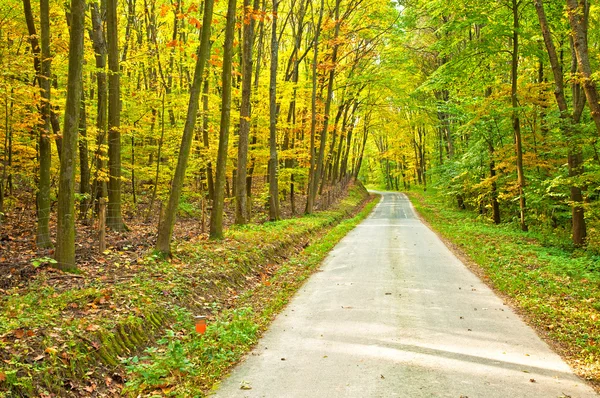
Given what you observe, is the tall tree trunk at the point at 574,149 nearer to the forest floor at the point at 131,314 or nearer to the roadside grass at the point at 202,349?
the forest floor at the point at 131,314

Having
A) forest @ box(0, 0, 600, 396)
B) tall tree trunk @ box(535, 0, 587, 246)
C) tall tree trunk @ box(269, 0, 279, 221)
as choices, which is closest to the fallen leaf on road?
forest @ box(0, 0, 600, 396)

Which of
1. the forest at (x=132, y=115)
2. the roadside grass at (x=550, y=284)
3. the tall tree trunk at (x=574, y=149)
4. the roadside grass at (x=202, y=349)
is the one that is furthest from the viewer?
the tall tree trunk at (x=574, y=149)

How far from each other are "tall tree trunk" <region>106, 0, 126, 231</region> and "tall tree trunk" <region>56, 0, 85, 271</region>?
15.3 ft

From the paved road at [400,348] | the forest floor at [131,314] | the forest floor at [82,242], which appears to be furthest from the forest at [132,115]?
the paved road at [400,348]

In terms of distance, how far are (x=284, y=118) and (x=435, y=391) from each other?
83.9 ft

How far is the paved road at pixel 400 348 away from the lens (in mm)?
4648

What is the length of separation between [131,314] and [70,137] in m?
→ 3.66

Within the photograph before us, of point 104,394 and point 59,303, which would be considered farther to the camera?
point 59,303

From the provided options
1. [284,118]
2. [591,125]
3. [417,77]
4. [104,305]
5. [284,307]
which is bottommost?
[284,307]

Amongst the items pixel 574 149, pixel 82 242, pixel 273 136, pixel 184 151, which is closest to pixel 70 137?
pixel 184 151

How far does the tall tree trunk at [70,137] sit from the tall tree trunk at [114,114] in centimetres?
467

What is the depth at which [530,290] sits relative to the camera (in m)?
8.66

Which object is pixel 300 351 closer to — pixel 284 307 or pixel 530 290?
pixel 284 307

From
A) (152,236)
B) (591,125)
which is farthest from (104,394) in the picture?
(591,125)
